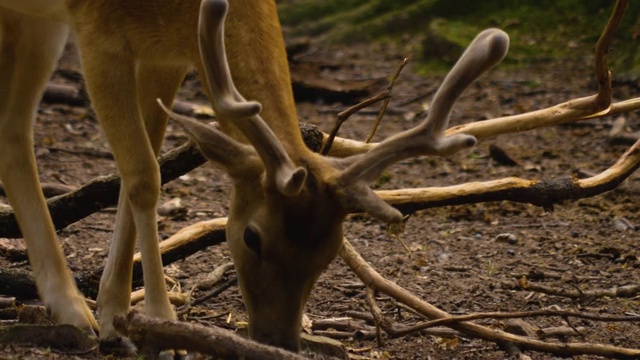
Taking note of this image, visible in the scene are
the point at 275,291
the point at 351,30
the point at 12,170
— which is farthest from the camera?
the point at 351,30

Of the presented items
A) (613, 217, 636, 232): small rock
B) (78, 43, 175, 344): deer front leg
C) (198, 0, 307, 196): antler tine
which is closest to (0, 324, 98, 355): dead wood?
(78, 43, 175, 344): deer front leg

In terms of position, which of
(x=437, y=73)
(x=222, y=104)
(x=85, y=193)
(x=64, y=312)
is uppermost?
(x=222, y=104)

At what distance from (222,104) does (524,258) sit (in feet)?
11.7

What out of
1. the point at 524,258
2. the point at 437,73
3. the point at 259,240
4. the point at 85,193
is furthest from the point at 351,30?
the point at 259,240

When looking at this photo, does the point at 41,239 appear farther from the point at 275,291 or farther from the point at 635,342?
the point at 635,342

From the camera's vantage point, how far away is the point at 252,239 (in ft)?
15.6

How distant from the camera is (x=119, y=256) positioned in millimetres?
5711

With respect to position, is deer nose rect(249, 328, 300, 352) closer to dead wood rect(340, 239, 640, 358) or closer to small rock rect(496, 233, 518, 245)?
dead wood rect(340, 239, 640, 358)

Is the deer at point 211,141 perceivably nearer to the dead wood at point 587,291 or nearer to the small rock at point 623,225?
the dead wood at point 587,291

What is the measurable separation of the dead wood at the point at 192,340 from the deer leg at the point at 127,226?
0.84 meters

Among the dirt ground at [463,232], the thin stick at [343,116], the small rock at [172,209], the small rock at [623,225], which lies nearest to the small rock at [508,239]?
the dirt ground at [463,232]

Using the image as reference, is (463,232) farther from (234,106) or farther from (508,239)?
(234,106)

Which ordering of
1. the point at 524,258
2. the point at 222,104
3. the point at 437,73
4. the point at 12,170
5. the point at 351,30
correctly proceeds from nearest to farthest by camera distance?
1. the point at 222,104
2. the point at 12,170
3. the point at 524,258
4. the point at 437,73
5. the point at 351,30

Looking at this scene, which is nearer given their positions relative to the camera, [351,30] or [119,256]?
[119,256]
